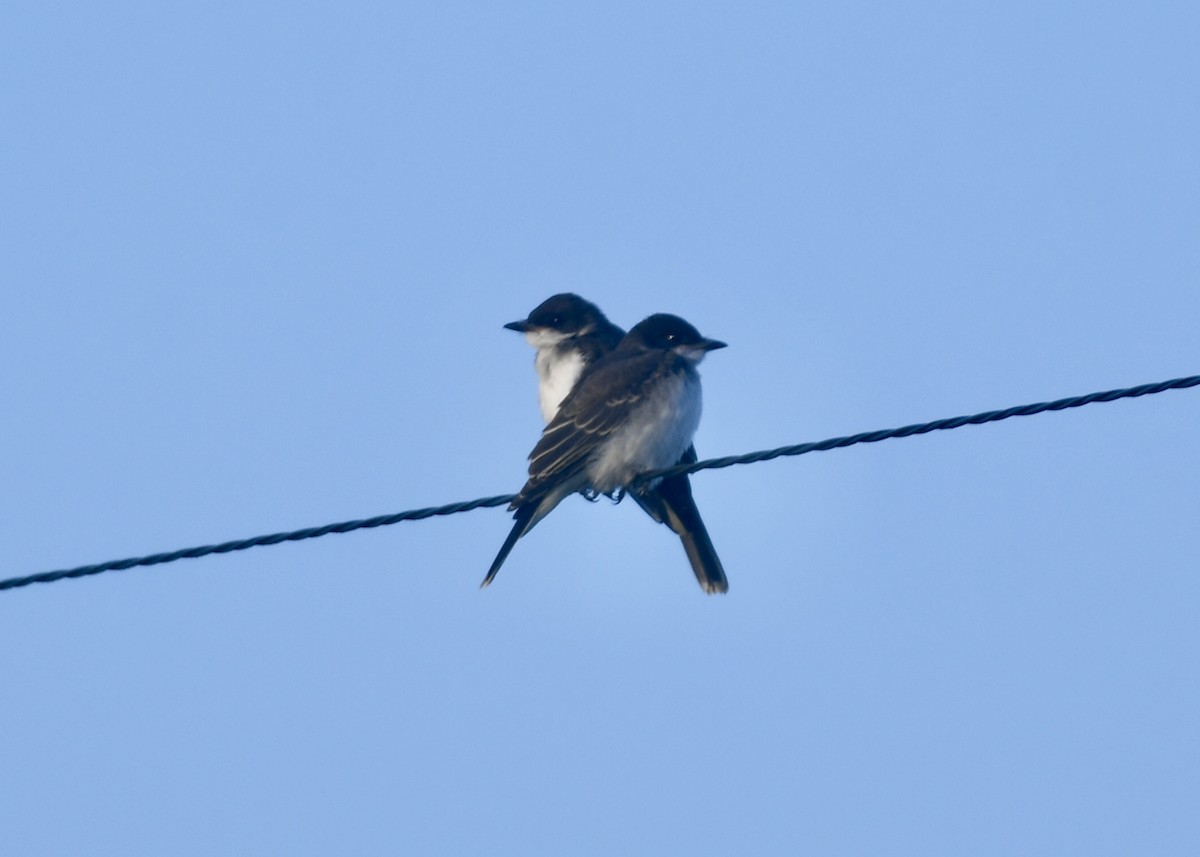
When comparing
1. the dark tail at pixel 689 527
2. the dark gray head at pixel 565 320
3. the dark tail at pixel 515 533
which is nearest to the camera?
the dark tail at pixel 515 533

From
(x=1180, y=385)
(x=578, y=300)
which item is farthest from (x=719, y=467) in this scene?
(x=578, y=300)

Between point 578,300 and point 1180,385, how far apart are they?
6700 mm

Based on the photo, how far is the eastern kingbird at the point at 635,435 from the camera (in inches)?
418

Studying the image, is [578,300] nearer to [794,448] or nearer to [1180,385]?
[794,448]

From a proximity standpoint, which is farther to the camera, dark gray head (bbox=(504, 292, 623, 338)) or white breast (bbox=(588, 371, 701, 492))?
dark gray head (bbox=(504, 292, 623, 338))

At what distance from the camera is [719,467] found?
8500 mm

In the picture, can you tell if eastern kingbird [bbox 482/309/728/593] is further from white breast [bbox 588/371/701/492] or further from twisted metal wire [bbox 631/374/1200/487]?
twisted metal wire [bbox 631/374/1200/487]

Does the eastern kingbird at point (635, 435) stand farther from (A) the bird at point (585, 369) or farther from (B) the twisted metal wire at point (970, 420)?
(B) the twisted metal wire at point (970, 420)

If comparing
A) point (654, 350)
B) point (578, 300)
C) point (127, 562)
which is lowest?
point (127, 562)

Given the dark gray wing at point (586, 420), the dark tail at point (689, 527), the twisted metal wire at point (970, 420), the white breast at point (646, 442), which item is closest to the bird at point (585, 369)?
the dark tail at point (689, 527)

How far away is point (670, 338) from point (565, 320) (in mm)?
1472

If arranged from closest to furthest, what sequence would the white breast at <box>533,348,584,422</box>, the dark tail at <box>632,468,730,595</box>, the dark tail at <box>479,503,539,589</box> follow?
1. the dark tail at <box>479,503,539,589</box>
2. the dark tail at <box>632,468,730,595</box>
3. the white breast at <box>533,348,584,422</box>

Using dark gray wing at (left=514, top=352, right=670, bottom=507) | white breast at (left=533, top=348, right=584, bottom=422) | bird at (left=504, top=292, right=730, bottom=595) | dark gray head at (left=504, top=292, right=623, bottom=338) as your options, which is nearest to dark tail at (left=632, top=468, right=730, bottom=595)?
bird at (left=504, top=292, right=730, bottom=595)

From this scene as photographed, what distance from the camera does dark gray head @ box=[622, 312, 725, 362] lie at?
38.6 ft
